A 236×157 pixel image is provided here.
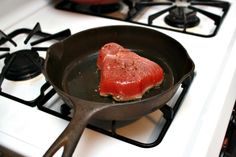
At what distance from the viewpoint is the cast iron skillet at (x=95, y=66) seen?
0.45 metres

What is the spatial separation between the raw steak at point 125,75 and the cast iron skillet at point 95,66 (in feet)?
0.06

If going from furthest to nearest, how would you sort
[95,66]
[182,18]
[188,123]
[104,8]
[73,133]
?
[104,8], [182,18], [95,66], [188,123], [73,133]

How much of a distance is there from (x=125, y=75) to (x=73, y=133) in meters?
0.19

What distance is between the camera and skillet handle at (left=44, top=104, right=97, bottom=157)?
0.37m

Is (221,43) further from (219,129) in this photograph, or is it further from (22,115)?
(22,115)

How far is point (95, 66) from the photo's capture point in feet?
2.09

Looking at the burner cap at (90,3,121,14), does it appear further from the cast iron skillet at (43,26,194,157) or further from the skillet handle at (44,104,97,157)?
the skillet handle at (44,104,97,157)

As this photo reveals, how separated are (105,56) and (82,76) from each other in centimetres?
7

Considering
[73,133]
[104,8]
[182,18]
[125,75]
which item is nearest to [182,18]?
[182,18]

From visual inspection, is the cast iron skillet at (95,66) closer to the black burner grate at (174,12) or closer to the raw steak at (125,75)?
the raw steak at (125,75)

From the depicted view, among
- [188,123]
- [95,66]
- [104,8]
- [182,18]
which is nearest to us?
[188,123]

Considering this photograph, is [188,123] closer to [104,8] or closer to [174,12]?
[174,12]

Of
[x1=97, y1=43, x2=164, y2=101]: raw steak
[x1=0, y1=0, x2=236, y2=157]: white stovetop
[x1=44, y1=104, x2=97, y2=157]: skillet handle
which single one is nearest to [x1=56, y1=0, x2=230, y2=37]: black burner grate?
[x1=0, y1=0, x2=236, y2=157]: white stovetop

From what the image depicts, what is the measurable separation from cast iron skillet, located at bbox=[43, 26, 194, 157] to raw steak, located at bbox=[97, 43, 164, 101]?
2cm
